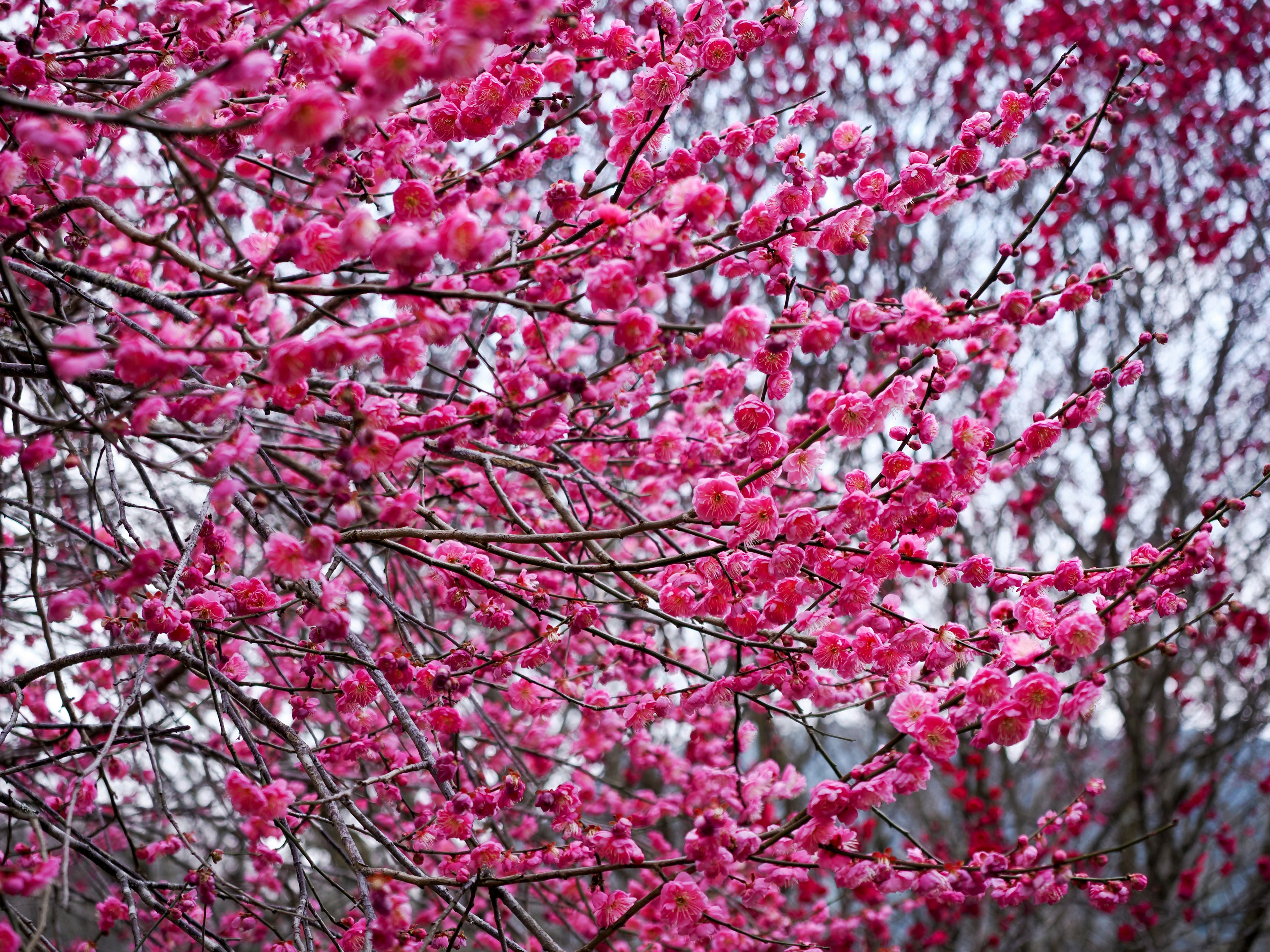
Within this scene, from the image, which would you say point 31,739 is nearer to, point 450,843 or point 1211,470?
point 450,843

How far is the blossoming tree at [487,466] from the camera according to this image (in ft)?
6.06

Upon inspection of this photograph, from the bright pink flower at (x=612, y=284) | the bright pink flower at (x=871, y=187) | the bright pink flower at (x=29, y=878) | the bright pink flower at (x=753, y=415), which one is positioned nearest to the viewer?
the bright pink flower at (x=29, y=878)

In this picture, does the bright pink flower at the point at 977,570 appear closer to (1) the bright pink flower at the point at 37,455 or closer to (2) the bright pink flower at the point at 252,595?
(2) the bright pink flower at the point at 252,595

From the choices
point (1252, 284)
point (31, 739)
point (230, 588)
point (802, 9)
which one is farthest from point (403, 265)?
point (1252, 284)

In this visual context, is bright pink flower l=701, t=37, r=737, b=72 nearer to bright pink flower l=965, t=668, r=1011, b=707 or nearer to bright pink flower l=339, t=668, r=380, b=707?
bright pink flower l=965, t=668, r=1011, b=707

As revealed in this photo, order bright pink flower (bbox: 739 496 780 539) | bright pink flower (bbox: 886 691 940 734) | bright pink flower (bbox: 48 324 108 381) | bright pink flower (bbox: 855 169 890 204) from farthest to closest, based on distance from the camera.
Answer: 1. bright pink flower (bbox: 855 169 890 204)
2. bright pink flower (bbox: 739 496 780 539)
3. bright pink flower (bbox: 886 691 940 734)
4. bright pink flower (bbox: 48 324 108 381)

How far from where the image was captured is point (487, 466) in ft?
8.36

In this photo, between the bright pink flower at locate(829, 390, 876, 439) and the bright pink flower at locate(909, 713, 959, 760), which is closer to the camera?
the bright pink flower at locate(909, 713, 959, 760)

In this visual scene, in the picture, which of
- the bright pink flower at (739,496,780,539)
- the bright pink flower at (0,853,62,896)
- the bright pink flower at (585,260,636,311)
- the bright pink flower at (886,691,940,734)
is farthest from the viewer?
the bright pink flower at (739,496,780,539)

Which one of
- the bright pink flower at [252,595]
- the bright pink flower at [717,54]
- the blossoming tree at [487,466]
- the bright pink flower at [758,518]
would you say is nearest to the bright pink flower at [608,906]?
the blossoming tree at [487,466]

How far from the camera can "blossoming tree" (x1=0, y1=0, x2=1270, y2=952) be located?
1848mm

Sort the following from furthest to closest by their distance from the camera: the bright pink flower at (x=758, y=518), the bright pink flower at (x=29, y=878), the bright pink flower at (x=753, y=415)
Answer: the bright pink flower at (x=753, y=415), the bright pink flower at (x=758, y=518), the bright pink flower at (x=29, y=878)

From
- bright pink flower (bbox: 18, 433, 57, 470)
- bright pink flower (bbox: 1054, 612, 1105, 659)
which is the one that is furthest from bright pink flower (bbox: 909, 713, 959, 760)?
bright pink flower (bbox: 18, 433, 57, 470)

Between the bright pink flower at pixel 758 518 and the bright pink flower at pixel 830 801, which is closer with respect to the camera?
the bright pink flower at pixel 830 801
